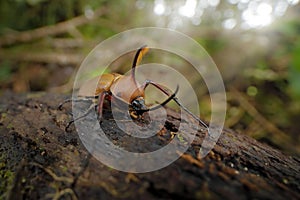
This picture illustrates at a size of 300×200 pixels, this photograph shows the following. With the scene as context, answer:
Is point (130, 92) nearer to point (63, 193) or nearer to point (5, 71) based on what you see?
point (63, 193)

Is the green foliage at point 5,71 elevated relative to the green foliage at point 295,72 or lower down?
lower down

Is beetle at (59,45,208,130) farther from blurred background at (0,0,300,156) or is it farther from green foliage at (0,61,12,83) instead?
green foliage at (0,61,12,83)

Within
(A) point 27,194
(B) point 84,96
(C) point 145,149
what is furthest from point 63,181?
(B) point 84,96

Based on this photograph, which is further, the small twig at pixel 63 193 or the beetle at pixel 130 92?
the beetle at pixel 130 92

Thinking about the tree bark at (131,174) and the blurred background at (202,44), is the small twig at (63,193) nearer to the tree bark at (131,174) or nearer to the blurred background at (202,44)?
the tree bark at (131,174)

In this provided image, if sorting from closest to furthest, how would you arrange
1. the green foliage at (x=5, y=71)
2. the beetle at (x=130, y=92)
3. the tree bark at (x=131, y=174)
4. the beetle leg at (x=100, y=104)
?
the tree bark at (x=131, y=174) < the beetle leg at (x=100, y=104) < the beetle at (x=130, y=92) < the green foliage at (x=5, y=71)

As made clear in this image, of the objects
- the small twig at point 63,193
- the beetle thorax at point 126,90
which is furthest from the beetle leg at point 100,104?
the small twig at point 63,193

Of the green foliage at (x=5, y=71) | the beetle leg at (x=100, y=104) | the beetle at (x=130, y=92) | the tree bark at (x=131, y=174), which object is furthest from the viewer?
the green foliage at (x=5, y=71)
